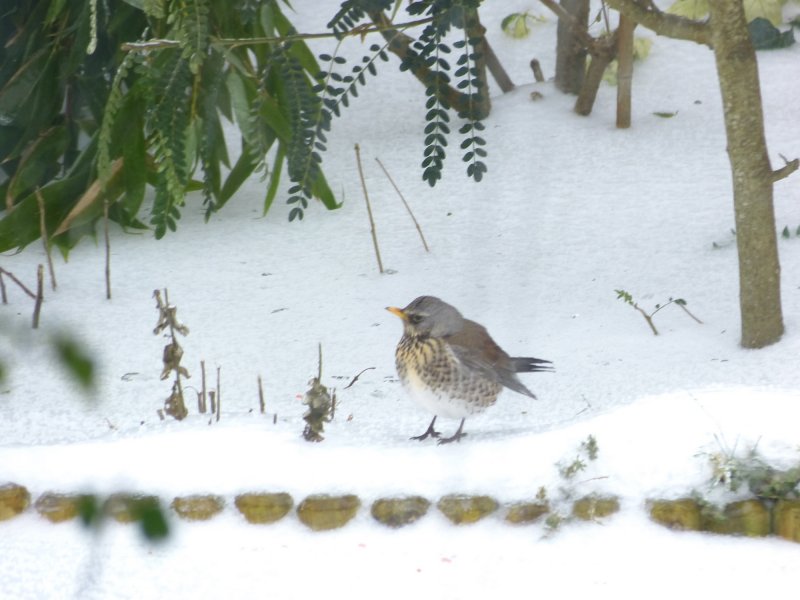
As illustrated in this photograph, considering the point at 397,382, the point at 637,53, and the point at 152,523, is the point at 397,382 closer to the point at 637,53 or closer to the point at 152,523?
the point at 152,523

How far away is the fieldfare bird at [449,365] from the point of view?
3119mm

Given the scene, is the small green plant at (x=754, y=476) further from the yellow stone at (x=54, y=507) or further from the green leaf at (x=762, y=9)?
the green leaf at (x=762, y=9)

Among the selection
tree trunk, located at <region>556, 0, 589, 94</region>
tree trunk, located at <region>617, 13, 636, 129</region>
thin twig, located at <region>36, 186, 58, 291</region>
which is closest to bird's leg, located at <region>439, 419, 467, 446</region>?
thin twig, located at <region>36, 186, 58, 291</region>

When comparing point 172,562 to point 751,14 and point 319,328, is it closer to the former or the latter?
point 319,328

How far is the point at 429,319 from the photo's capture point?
128 inches

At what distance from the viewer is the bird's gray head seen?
10.7 feet

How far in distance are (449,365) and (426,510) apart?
1.36 ft

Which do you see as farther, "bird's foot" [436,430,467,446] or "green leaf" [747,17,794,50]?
"green leaf" [747,17,794,50]

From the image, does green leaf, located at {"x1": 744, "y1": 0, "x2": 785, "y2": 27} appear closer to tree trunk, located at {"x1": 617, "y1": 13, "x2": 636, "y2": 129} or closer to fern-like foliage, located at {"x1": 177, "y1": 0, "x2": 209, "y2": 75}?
tree trunk, located at {"x1": 617, "y1": 13, "x2": 636, "y2": 129}

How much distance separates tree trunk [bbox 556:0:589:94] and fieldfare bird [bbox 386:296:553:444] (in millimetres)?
2791

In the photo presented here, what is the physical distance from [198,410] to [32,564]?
738mm

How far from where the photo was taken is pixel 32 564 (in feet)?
9.56

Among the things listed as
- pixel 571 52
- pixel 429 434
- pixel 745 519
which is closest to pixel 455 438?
pixel 429 434

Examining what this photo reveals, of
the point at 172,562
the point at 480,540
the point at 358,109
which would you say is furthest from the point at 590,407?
the point at 358,109
